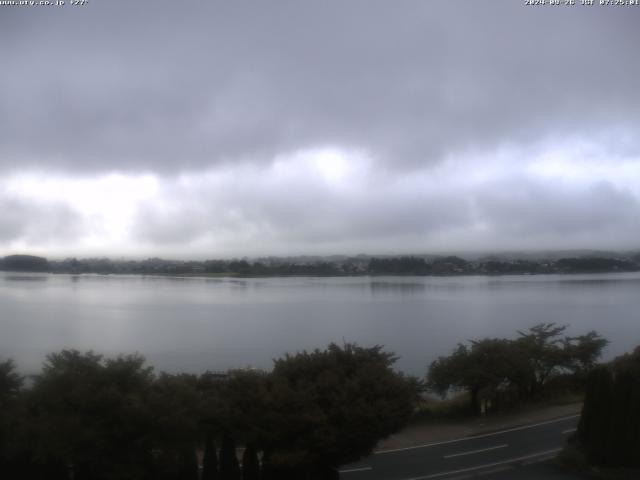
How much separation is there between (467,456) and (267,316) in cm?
2319

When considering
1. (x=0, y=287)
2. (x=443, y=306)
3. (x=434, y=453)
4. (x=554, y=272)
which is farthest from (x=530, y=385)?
(x=554, y=272)

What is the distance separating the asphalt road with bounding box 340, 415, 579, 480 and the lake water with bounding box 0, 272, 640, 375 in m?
9.49

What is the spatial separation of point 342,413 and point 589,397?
606 centimetres

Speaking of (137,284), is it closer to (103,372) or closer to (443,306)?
(443,306)

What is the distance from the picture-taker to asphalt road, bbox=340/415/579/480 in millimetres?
12148

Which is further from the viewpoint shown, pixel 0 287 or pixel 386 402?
pixel 0 287

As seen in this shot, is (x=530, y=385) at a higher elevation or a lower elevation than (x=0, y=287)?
lower

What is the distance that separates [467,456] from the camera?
13.4 m

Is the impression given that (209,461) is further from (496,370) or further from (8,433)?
(496,370)

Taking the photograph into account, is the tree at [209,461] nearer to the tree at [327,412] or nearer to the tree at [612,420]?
the tree at [327,412]

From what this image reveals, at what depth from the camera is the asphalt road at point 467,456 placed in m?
12.1

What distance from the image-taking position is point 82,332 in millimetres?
24859

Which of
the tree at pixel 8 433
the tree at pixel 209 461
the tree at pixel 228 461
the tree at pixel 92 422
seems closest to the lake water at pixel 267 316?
the tree at pixel 8 433

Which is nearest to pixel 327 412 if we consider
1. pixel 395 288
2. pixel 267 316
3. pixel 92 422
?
pixel 92 422
